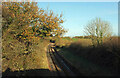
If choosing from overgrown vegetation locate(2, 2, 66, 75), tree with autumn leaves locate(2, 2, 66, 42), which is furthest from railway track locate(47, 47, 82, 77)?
tree with autumn leaves locate(2, 2, 66, 42)

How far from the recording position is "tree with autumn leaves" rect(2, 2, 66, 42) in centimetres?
1313

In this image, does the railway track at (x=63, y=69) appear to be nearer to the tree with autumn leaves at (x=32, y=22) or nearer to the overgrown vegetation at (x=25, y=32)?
the overgrown vegetation at (x=25, y=32)

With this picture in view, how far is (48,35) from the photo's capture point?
51.5 ft

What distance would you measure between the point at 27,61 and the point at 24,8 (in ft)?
22.8

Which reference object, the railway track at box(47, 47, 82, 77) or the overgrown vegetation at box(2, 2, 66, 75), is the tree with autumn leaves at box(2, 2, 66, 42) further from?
the railway track at box(47, 47, 82, 77)

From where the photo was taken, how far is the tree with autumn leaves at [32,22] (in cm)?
1313

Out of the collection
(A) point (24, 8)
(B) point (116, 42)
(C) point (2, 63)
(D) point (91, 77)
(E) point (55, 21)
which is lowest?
(D) point (91, 77)

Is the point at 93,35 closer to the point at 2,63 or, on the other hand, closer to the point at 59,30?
the point at 59,30

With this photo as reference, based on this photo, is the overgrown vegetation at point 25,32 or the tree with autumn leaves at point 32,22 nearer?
the overgrown vegetation at point 25,32

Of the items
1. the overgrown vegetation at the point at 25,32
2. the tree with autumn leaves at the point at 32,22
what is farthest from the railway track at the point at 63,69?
the tree with autumn leaves at the point at 32,22

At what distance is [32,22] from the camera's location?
14992 millimetres

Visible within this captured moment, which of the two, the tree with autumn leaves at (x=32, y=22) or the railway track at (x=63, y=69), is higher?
the tree with autumn leaves at (x=32, y=22)

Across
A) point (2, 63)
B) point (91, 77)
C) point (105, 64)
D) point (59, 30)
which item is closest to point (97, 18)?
point (59, 30)

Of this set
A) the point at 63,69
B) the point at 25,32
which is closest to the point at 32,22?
the point at 25,32
